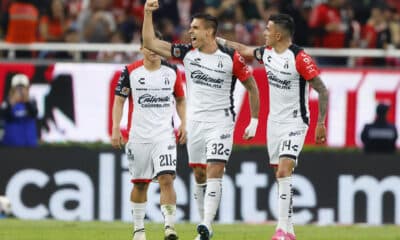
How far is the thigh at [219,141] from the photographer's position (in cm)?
1752

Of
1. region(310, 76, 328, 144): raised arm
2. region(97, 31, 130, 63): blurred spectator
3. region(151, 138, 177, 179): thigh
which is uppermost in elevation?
region(97, 31, 130, 63): blurred spectator

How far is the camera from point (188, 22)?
2728 cm

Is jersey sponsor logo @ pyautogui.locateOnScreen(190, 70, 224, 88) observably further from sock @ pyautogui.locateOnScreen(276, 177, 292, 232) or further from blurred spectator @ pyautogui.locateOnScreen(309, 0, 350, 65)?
blurred spectator @ pyautogui.locateOnScreen(309, 0, 350, 65)

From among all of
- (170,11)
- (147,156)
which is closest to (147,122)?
(147,156)

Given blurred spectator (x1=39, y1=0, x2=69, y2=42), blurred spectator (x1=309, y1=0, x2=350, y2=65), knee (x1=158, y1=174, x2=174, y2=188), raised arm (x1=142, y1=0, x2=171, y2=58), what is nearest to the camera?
raised arm (x1=142, y1=0, x2=171, y2=58)

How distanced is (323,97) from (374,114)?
9.91 metres

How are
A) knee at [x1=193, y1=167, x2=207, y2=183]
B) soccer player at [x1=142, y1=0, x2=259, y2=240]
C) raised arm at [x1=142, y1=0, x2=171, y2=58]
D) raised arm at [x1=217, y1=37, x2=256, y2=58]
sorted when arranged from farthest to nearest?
knee at [x1=193, y1=167, x2=207, y2=183] → raised arm at [x1=217, y1=37, x2=256, y2=58] → soccer player at [x1=142, y1=0, x2=259, y2=240] → raised arm at [x1=142, y1=0, x2=171, y2=58]

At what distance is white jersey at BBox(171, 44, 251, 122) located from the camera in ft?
58.0

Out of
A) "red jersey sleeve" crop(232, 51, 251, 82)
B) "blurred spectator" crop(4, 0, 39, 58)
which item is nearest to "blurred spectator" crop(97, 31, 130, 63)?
"blurred spectator" crop(4, 0, 39, 58)

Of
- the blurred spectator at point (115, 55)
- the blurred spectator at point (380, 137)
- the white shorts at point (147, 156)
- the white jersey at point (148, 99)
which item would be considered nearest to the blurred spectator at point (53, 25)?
the blurred spectator at point (115, 55)

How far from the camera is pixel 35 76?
26.9 metres

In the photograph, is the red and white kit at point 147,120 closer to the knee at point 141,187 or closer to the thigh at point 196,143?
the knee at point 141,187

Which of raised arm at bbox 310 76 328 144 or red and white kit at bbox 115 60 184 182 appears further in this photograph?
red and white kit at bbox 115 60 184 182

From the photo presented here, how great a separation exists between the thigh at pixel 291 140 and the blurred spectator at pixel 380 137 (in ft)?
25.8
